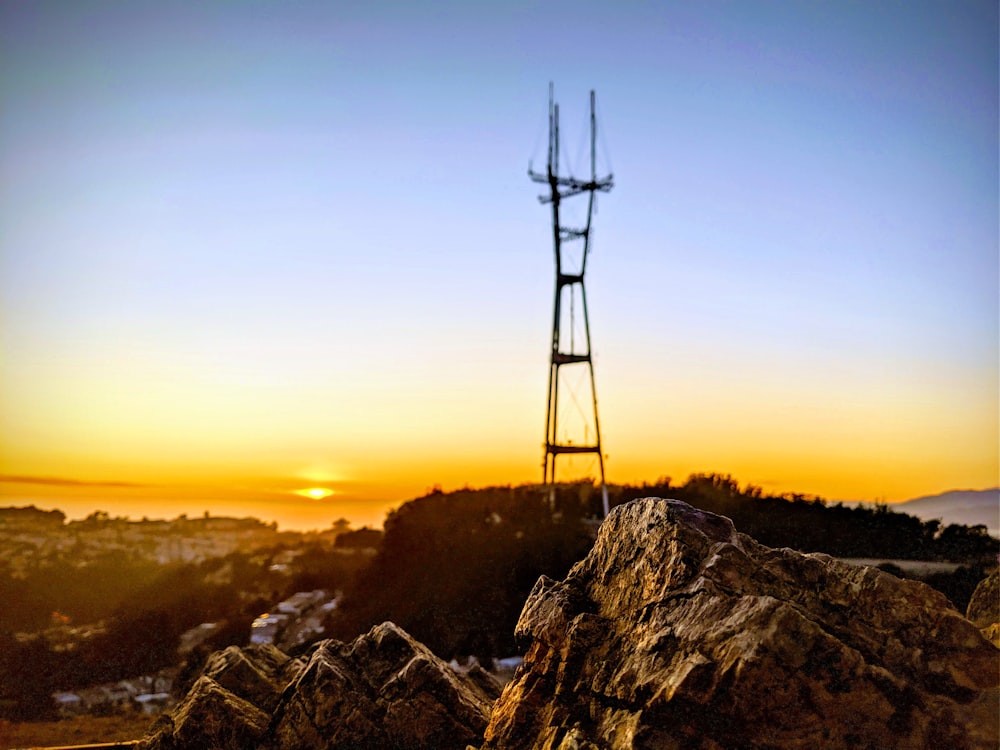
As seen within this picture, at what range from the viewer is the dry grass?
41.8ft

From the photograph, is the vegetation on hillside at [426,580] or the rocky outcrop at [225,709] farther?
the vegetation on hillside at [426,580]

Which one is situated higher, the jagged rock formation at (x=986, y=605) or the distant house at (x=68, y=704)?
the jagged rock formation at (x=986, y=605)

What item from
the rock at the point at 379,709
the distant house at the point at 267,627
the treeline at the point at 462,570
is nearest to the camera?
the rock at the point at 379,709

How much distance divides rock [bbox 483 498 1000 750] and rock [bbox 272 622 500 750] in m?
1.71

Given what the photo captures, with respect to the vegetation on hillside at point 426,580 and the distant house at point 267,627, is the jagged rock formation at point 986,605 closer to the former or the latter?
the vegetation on hillside at point 426,580

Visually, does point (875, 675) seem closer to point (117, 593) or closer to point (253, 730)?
point (253, 730)

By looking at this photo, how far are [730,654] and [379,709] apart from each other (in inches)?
174

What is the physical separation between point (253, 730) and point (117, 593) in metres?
19.7

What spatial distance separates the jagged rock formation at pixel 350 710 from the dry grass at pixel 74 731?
457 cm

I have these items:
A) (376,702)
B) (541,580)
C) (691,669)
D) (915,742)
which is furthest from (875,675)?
(376,702)

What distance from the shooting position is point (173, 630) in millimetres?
20156

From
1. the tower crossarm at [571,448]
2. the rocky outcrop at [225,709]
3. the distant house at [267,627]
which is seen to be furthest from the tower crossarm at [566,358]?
the rocky outcrop at [225,709]

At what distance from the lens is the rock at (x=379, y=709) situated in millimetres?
7965

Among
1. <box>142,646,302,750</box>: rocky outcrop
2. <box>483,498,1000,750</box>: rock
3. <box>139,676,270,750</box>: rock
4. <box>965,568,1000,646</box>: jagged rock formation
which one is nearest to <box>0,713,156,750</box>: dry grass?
<box>142,646,302,750</box>: rocky outcrop
